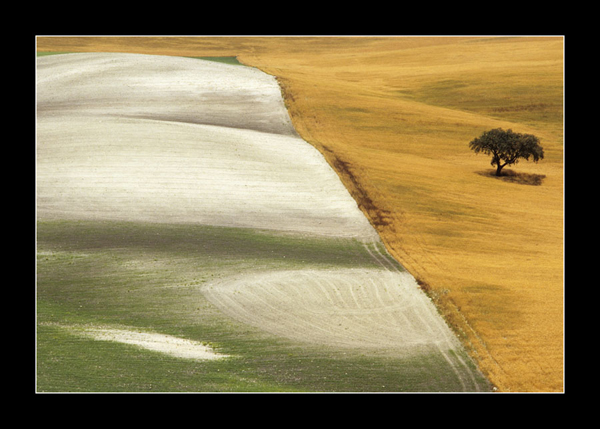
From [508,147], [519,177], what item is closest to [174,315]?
[508,147]

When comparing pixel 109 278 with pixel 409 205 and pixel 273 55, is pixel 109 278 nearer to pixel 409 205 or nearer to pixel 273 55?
pixel 409 205

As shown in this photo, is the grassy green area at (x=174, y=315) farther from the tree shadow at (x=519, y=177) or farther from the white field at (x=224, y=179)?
the tree shadow at (x=519, y=177)

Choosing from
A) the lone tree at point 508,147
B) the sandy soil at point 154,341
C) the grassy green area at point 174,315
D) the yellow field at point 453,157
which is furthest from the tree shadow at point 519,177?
the sandy soil at point 154,341

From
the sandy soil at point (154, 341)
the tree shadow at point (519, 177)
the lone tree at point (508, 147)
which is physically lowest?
the sandy soil at point (154, 341)

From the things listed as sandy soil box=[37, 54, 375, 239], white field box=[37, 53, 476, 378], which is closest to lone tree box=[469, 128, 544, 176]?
white field box=[37, 53, 476, 378]

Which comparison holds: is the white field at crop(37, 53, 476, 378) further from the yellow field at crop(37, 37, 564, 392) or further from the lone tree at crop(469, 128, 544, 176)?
the lone tree at crop(469, 128, 544, 176)

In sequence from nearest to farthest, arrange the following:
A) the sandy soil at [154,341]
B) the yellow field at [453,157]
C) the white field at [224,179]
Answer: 1. the sandy soil at [154,341]
2. the white field at [224,179]
3. the yellow field at [453,157]

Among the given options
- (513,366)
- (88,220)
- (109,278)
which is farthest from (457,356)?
(88,220)
